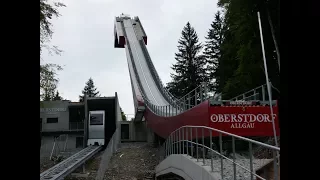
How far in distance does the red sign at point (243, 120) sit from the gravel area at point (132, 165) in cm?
369

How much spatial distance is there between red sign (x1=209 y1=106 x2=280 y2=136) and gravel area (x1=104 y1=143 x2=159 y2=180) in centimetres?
369

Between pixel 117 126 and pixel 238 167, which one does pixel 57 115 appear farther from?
pixel 238 167

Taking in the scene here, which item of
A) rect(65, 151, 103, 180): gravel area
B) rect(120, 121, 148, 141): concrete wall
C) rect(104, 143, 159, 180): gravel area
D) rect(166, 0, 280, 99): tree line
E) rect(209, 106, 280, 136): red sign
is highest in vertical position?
rect(166, 0, 280, 99): tree line

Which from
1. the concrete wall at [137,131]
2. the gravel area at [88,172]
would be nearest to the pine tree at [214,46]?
the concrete wall at [137,131]

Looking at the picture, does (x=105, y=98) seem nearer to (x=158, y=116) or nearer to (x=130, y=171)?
(x=158, y=116)

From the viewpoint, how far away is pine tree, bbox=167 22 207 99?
46.3 metres

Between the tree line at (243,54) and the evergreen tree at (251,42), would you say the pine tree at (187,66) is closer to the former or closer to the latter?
the tree line at (243,54)

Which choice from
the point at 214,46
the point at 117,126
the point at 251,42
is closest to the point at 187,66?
the point at 214,46

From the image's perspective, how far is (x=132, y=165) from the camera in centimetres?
1777

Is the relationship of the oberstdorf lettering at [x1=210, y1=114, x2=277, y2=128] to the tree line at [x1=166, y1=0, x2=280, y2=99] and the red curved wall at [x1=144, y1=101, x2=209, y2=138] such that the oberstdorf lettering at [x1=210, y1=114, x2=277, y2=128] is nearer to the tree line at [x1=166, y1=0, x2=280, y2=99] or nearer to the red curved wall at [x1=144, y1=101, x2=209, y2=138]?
the red curved wall at [x1=144, y1=101, x2=209, y2=138]

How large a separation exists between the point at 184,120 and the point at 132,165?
12.3ft

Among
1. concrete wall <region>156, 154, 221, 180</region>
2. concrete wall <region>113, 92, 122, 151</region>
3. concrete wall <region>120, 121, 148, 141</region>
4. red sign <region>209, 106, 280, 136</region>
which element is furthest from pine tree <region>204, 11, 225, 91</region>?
concrete wall <region>156, 154, 221, 180</region>
